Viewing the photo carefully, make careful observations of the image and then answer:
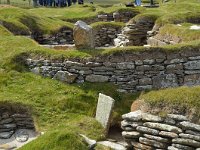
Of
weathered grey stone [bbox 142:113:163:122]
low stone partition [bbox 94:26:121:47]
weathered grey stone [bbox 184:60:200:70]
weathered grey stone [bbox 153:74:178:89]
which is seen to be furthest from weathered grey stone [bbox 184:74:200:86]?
low stone partition [bbox 94:26:121:47]

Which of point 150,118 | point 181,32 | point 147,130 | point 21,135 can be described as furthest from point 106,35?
point 147,130

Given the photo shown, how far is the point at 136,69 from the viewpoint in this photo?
14609 mm

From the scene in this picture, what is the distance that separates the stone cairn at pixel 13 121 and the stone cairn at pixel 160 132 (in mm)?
3394

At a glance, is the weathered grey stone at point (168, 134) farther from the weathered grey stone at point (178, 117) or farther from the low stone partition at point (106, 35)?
the low stone partition at point (106, 35)

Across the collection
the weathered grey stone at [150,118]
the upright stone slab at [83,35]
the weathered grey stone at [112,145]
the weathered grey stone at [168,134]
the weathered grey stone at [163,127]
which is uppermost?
the upright stone slab at [83,35]

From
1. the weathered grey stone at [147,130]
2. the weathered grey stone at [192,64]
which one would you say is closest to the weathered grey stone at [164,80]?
the weathered grey stone at [192,64]

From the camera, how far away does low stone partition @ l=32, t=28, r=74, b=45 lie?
26156 millimetres

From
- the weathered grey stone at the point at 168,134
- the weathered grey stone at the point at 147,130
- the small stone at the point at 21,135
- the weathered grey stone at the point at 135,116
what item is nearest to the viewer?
the weathered grey stone at the point at 168,134

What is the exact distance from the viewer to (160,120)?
11.1 m

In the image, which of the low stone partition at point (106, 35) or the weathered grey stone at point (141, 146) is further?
the low stone partition at point (106, 35)

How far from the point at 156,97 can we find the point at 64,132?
290 cm

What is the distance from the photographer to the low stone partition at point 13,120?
13.4m

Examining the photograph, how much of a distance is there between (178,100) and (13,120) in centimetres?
555

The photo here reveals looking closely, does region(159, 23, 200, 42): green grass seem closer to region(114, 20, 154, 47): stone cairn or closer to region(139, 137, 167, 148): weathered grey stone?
region(114, 20, 154, 47): stone cairn
